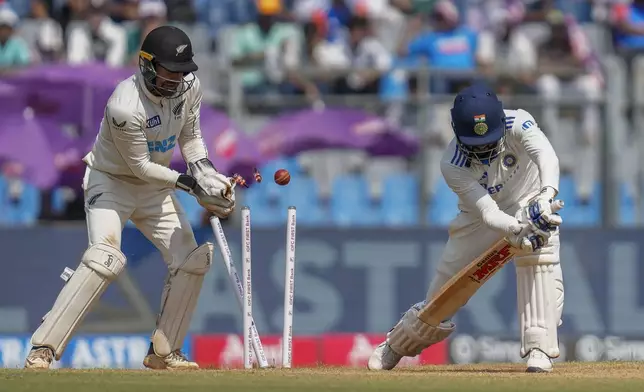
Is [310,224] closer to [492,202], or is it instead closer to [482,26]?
[482,26]

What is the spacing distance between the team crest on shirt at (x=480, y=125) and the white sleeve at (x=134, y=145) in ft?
5.78

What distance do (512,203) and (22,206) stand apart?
20.4ft

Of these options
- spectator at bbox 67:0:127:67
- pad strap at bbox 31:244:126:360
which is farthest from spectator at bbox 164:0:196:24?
pad strap at bbox 31:244:126:360

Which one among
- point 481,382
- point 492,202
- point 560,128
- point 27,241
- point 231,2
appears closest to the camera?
point 481,382

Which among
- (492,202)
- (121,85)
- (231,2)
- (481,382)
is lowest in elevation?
(481,382)

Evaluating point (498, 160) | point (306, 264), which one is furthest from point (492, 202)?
point (306, 264)

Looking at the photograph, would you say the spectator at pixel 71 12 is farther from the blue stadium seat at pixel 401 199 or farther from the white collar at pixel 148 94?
the white collar at pixel 148 94

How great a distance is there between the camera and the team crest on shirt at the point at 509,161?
27.1ft

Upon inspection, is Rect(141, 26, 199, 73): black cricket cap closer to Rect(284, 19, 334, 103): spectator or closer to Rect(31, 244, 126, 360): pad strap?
Rect(31, 244, 126, 360): pad strap

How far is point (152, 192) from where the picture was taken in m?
8.80

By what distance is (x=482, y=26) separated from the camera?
583 inches

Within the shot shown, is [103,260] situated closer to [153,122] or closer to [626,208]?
[153,122]

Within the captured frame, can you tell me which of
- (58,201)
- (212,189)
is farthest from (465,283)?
(58,201)

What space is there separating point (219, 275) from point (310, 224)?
1038 mm
